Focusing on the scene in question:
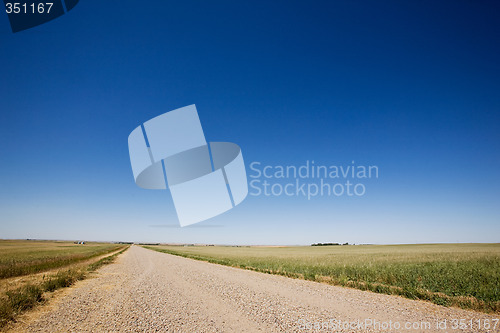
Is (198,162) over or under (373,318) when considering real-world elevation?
over

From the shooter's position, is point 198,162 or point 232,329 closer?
point 232,329

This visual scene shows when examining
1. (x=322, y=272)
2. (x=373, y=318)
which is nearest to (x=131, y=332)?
(x=373, y=318)

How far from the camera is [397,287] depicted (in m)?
10.6

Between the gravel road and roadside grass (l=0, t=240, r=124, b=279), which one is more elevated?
the gravel road

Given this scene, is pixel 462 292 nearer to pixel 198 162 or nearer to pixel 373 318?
pixel 373 318

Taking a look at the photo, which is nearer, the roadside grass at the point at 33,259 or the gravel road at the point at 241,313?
the gravel road at the point at 241,313

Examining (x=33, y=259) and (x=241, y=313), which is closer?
(x=241, y=313)

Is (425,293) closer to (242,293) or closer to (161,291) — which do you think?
(242,293)

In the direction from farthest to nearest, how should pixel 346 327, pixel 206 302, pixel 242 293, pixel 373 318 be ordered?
pixel 242 293 → pixel 206 302 → pixel 373 318 → pixel 346 327

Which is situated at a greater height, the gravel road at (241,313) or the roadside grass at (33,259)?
the gravel road at (241,313)

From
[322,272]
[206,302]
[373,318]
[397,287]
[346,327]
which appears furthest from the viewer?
[322,272]

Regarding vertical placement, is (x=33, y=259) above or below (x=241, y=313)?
below

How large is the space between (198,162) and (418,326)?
1227cm

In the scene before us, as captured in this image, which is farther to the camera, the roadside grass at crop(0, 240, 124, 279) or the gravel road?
the roadside grass at crop(0, 240, 124, 279)
